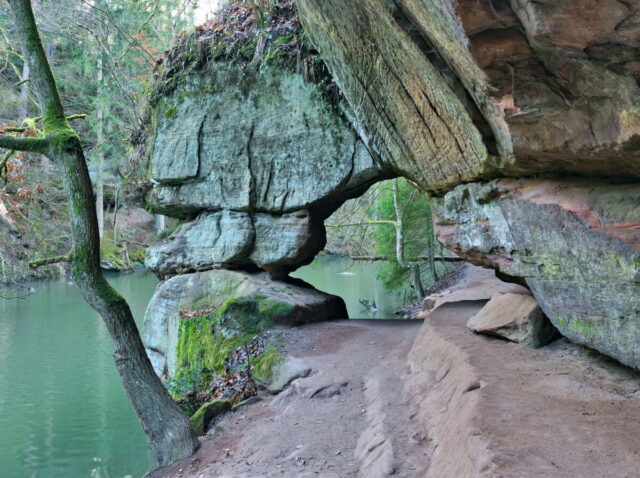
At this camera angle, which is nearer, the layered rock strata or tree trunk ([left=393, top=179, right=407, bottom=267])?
the layered rock strata

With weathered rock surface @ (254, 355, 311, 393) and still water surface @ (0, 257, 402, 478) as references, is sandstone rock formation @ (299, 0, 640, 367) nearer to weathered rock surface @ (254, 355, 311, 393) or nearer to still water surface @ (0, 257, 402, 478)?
weathered rock surface @ (254, 355, 311, 393)

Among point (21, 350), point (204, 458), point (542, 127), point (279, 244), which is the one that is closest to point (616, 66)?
point (542, 127)

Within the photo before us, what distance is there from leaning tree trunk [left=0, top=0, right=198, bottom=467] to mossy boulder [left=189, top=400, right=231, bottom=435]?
0.68m

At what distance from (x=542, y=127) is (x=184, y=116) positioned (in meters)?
9.24

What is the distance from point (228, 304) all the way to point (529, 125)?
23.6 feet

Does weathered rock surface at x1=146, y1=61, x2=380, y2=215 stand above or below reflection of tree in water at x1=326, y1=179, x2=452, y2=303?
above

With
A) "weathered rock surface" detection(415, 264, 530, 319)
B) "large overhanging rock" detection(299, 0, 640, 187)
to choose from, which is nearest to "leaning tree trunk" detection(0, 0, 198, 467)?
"large overhanging rock" detection(299, 0, 640, 187)

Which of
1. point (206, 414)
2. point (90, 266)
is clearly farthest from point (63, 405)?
point (90, 266)

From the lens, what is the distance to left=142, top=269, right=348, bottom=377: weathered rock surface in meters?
10.2

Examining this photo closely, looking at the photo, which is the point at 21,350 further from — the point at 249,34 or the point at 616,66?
the point at 616,66

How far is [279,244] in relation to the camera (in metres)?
11.3

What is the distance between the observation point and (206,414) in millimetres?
7637

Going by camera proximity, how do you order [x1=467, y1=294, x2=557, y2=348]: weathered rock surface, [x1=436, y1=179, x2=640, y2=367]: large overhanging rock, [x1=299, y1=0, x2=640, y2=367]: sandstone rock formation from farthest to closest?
[x1=467, y1=294, x2=557, y2=348]: weathered rock surface
[x1=436, y1=179, x2=640, y2=367]: large overhanging rock
[x1=299, y1=0, x2=640, y2=367]: sandstone rock formation

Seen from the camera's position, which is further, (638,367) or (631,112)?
(638,367)
